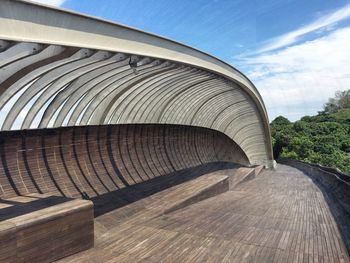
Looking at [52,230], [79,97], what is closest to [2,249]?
[52,230]

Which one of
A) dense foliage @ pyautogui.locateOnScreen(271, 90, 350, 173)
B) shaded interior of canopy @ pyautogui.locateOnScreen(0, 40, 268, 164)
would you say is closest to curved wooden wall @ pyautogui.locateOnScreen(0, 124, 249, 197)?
shaded interior of canopy @ pyautogui.locateOnScreen(0, 40, 268, 164)

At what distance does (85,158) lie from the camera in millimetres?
12141

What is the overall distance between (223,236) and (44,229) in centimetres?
402

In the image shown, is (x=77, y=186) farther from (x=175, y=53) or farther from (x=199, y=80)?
(x=199, y=80)

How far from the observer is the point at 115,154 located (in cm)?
1373

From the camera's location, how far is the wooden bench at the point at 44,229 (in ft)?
17.5

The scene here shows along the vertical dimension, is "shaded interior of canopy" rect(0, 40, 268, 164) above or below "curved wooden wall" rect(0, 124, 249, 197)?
above

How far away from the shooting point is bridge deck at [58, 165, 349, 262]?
6.54m

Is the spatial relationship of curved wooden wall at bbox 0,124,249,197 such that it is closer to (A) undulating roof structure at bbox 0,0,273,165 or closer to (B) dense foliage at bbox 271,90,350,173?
(A) undulating roof structure at bbox 0,0,273,165

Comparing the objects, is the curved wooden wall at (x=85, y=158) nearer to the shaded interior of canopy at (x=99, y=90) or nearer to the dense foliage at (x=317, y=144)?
the shaded interior of canopy at (x=99, y=90)

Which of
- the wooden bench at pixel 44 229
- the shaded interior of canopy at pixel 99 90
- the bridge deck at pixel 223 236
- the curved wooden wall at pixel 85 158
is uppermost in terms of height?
the shaded interior of canopy at pixel 99 90

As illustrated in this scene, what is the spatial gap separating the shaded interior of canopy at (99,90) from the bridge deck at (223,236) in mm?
4039

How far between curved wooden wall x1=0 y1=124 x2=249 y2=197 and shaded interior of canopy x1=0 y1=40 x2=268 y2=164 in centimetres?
125

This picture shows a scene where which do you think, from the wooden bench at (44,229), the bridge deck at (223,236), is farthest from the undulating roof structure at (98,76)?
the bridge deck at (223,236)
